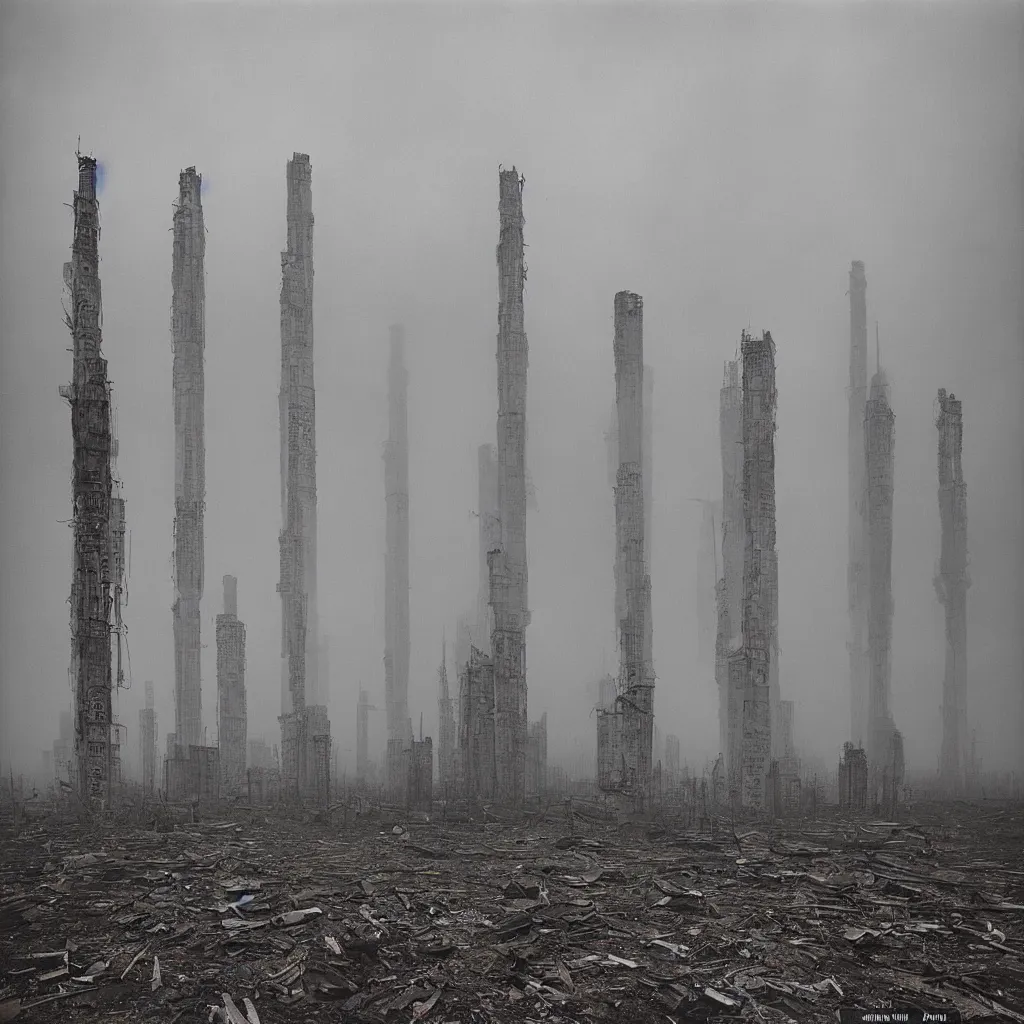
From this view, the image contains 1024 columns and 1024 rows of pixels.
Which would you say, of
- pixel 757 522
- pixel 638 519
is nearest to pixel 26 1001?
pixel 757 522

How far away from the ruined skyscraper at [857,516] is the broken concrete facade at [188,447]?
60.8 ft

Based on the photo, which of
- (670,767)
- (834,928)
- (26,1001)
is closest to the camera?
(26,1001)

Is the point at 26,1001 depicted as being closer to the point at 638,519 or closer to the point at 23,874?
the point at 23,874

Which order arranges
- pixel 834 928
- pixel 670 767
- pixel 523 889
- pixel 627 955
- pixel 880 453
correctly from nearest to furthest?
1. pixel 627 955
2. pixel 834 928
3. pixel 523 889
4. pixel 880 453
5. pixel 670 767

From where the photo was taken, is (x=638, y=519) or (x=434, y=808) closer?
(x=434, y=808)

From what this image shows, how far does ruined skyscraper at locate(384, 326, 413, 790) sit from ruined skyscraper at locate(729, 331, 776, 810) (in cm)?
1003

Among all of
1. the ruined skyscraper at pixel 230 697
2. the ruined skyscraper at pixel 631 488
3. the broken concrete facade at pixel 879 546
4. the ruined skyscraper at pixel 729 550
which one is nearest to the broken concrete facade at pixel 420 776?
the ruined skyscraper at pixel 631 488

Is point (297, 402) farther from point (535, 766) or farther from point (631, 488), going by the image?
point (535, 766)

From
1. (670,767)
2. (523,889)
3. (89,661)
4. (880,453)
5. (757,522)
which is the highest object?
(880,453)

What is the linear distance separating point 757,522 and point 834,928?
9543mm

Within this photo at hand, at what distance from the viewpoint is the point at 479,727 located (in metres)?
18.2

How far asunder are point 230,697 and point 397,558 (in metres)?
9.43

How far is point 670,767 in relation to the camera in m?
27.1

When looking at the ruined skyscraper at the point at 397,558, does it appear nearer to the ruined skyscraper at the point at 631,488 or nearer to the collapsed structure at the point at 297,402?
the collapsed structure at the point at 297,402
